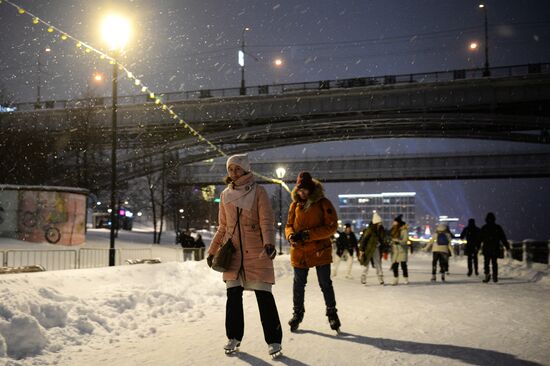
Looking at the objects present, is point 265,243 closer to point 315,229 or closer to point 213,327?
point 315,229

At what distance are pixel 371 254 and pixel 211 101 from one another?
105 feet

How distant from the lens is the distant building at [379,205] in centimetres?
17675

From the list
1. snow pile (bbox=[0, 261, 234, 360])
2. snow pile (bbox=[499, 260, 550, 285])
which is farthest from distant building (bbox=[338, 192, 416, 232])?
snow pile (bbox=[0, 261, 234, 360])

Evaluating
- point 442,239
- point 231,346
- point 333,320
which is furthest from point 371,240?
point 231,346

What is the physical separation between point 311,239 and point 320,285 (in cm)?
57

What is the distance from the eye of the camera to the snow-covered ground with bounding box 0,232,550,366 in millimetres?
4637

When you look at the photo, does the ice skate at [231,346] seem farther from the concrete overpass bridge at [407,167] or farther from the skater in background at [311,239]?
the concrete overpass bridge at [407,167]

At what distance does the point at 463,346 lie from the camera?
505 cm

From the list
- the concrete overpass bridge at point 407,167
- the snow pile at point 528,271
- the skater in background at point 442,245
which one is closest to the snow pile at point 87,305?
the skater in background at point 442,245

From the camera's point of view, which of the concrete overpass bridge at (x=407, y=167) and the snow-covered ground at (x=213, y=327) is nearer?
the snow-covered ground at (x=213, y=327)

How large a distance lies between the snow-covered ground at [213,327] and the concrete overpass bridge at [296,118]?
91.8 feet

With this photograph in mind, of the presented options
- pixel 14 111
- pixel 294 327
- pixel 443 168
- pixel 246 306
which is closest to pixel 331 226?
pixel 294 327

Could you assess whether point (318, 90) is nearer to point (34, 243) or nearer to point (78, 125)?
point (78, 125)

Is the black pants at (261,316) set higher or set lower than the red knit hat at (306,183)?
lower
